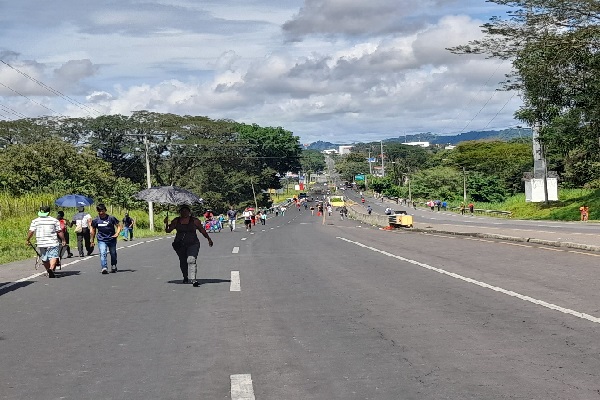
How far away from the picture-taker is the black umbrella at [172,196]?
18.0 meters

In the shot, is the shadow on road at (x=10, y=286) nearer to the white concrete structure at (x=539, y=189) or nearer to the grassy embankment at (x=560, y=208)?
the grassy embankment at (x=560, y=208)

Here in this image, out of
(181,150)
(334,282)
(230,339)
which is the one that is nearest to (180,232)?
(334,282)

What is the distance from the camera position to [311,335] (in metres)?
8.48

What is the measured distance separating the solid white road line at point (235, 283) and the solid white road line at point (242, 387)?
6786mm

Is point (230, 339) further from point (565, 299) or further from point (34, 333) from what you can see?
point (565, 299)

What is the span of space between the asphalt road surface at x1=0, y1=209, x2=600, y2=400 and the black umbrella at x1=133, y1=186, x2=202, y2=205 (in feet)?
8.40

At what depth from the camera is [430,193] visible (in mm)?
134750

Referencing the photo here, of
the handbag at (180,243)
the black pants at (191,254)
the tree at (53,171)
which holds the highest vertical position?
the tree at (53,171)

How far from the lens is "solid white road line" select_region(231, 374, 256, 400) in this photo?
5906mm

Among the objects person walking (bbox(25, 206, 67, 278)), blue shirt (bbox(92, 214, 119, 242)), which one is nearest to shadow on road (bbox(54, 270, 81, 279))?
person walking (bbox(25, 206, 67, 278))

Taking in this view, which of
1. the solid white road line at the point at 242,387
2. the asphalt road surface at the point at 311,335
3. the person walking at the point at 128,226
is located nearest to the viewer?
the solid white road line at the point at 242,387

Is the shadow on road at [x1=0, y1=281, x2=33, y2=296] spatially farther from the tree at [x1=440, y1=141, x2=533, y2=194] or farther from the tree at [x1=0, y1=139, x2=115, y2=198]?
the tree at [x1=440, y1=141, x2=533, y2=194]

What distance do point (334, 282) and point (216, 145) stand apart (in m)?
85.3

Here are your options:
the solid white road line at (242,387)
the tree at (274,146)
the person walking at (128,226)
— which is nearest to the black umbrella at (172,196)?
the solid white road line at (242,387)
